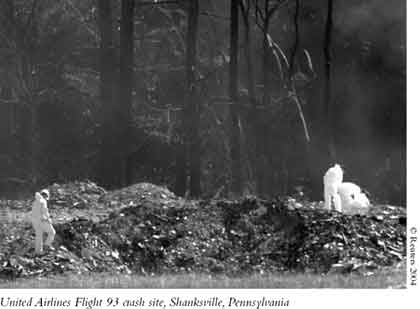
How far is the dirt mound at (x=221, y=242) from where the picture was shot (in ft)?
53.9

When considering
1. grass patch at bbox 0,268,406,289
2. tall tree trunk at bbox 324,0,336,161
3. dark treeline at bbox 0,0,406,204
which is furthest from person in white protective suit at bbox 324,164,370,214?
dark treeline at bbox 0,0,406,204

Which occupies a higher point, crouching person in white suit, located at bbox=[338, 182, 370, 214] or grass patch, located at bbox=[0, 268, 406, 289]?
crouching person in white suit, located at bbox=[338, 182, 370, 214]

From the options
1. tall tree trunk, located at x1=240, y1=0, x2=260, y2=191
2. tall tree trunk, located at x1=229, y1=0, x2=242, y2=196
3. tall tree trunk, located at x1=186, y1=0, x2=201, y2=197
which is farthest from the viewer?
tall tree trunk, located at x1=240, y1=0, x2=260, y2=191

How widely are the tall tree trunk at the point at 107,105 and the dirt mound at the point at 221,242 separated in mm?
13588

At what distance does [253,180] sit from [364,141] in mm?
4251

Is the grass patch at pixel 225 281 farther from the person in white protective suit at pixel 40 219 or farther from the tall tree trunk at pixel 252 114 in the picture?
the tall tree trunk at pixel 252 114

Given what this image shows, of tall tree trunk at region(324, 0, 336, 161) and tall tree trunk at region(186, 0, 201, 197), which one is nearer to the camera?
tall tree trunk at region(324, 0, 336, 161)

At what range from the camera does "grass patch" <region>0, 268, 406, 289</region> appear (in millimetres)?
14070

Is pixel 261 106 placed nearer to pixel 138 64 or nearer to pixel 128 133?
pixel 128 133

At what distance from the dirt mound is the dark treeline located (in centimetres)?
1322

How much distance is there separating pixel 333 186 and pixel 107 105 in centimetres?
1630

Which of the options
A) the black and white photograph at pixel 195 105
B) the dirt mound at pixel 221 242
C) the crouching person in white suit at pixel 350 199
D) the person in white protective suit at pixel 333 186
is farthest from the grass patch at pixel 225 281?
the black and white photograph at pixel 195 105
